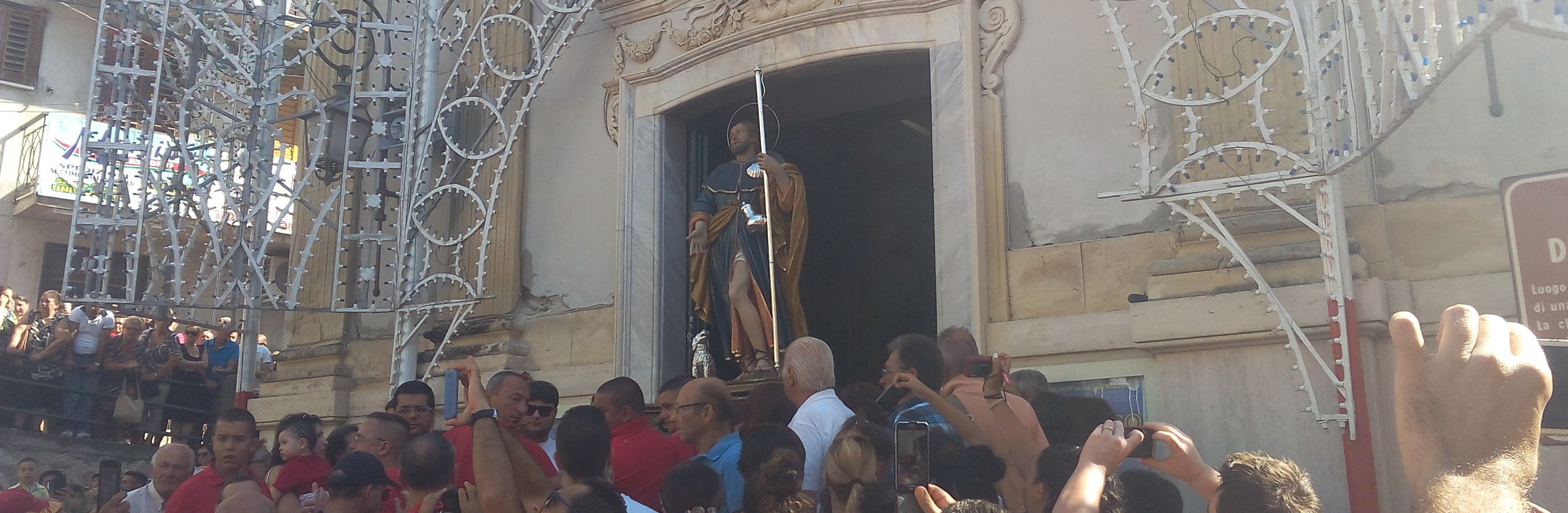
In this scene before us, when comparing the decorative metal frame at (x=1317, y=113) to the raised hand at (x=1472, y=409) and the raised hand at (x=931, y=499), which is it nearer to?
the raised hand at (x=1472, y=409)

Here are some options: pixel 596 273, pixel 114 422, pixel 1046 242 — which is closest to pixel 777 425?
pixel 1046 242

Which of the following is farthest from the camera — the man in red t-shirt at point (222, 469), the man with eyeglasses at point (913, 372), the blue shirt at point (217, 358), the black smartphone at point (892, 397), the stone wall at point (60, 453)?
the blue shirt at point (217, 358)

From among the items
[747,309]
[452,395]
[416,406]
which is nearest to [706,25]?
[747,309]

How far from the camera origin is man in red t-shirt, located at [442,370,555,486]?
4.46 metres

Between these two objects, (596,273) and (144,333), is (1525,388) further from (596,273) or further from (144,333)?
(144,333)

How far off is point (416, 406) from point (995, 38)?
3.28 m

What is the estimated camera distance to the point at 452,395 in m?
6.77

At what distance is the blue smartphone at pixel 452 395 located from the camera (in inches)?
Answer: 263

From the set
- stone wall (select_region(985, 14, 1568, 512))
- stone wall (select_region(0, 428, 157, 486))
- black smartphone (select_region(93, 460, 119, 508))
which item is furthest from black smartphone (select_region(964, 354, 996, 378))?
stone wall (select_region(0, 428, 157, 486))

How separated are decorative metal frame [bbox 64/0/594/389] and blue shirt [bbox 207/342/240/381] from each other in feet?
5.49

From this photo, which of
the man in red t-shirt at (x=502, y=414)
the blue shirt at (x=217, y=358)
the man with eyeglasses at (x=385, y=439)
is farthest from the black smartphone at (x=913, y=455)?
the blue shirt at (x=217, y=358)

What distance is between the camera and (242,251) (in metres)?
7.75

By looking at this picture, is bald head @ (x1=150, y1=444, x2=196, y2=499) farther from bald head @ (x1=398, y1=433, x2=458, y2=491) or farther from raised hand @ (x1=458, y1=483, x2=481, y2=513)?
raised hand @ (x1=458, y1=483, x2=481, y2=513)

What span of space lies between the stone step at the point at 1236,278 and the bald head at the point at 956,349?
111 centimetres
